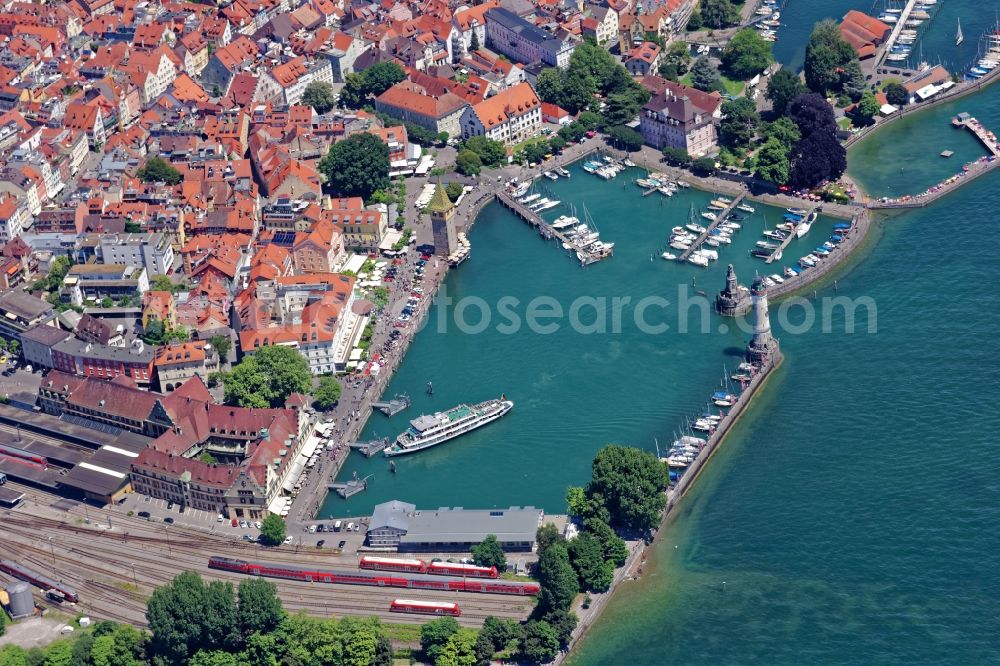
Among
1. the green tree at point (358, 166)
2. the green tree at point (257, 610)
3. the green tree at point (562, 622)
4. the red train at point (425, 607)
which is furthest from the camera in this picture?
the green tree at point (358, 166)

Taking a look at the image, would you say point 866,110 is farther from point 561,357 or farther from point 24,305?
point 24,305

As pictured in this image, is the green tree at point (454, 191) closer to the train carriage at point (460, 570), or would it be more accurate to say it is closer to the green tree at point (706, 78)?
the green tree at point (706, 78)

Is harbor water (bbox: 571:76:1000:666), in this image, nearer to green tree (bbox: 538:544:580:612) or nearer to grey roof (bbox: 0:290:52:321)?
green tree (bbox: 538:544:580:612)

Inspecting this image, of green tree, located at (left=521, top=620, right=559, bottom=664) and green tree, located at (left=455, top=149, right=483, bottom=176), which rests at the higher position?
green tree, located at (left=521, top=620, right=559, bottom=664)

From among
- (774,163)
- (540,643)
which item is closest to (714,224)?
(774,163)

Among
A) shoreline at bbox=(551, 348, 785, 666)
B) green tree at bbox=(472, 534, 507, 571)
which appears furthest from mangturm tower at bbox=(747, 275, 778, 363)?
green tree at bbox=(472, 534, 507, 571)

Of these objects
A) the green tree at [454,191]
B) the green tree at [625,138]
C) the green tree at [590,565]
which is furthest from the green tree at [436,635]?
the green tree at [625,138]
